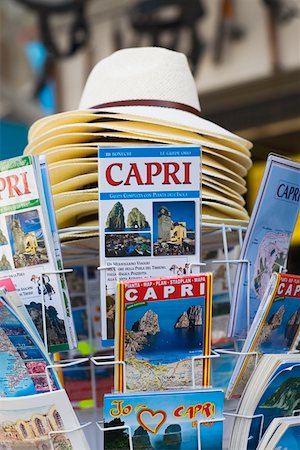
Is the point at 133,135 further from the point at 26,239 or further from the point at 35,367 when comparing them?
the point at 35,367

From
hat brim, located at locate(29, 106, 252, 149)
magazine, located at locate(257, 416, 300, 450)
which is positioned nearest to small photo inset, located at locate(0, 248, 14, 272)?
hat brim, located at locate(29, 106, 252, 149)

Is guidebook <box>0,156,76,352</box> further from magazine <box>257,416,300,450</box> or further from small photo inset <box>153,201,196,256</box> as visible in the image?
magazine <box>257,416,300,450</box>

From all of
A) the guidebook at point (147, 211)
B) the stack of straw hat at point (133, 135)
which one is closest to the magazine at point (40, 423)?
the guidebook at point (147, 211)

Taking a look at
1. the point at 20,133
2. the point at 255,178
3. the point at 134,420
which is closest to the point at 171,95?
the point at 134,420

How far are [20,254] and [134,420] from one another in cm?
22

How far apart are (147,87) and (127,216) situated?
0.95 ft

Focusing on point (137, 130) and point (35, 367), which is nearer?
point (35, 367)

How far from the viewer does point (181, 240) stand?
2.62 feet

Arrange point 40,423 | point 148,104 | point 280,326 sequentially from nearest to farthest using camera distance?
1. point 40,423
2. point 280,326
3. point 148,104

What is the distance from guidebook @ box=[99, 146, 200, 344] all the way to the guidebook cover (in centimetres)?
12

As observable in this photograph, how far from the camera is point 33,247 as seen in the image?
80cm

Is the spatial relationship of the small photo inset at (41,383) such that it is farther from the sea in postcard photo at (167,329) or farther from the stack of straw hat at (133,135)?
the stack of straw hat at (133,135)

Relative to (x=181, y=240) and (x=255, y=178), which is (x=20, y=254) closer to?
(x=181, y=240)

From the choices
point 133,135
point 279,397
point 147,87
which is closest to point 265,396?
point 279,397
